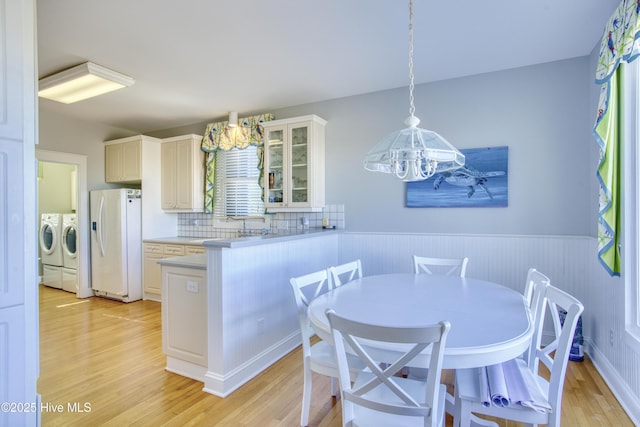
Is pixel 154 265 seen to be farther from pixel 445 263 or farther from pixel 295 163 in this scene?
pixel 445 263

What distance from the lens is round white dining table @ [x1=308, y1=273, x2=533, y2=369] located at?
3.99ft

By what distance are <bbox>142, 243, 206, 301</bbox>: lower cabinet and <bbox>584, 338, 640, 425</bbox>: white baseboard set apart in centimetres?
449

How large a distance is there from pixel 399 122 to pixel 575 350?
2.63 m

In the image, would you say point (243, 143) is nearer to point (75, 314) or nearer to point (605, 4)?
point (75, 314)

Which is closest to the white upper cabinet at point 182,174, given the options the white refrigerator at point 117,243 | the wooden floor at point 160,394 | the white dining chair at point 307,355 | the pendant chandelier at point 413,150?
the white refrigerator at point 117,243

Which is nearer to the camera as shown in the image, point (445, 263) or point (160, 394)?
point (160, 394)

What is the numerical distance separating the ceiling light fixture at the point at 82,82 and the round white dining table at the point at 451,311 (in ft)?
9.73

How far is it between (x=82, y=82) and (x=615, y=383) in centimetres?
510

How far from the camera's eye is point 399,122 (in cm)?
351

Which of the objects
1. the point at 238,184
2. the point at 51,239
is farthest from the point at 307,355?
the point at 51,239

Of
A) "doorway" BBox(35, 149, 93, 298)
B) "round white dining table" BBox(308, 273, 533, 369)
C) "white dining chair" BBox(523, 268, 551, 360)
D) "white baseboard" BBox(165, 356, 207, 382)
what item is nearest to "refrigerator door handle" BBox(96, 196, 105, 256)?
"doorway" BBox(35, 149, 93, 298)

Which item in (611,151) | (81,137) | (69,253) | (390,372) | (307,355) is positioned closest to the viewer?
(390,372)

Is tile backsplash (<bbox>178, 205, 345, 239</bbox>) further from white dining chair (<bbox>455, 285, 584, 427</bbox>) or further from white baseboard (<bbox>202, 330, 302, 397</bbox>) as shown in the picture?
white dining chair (<bbox>455, 285, 584, 427</bbox>)

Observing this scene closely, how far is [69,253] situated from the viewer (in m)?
4.87
